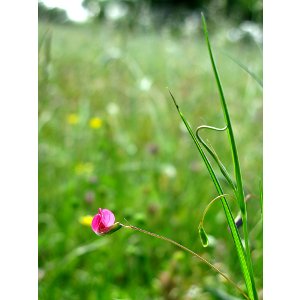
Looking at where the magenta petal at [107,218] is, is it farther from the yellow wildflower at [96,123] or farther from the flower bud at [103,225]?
the yellow wildflower at [96,123]

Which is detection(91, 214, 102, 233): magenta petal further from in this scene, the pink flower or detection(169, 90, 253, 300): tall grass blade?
detection(169, 90, 253, 300): tall grass blade

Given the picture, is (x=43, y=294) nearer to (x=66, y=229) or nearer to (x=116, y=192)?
(x=66, y=229)

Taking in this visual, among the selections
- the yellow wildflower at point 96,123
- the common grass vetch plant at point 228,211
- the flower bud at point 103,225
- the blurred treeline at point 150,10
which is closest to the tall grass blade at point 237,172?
the common grass vetch plant at point 228,211

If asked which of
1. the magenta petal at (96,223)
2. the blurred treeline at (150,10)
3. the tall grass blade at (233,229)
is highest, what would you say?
the tall grass blade at (233,229)

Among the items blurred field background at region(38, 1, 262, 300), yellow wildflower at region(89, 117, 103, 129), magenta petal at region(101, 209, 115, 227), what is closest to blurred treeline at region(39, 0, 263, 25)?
blurred field background at region(38, 1, 262, 300)
